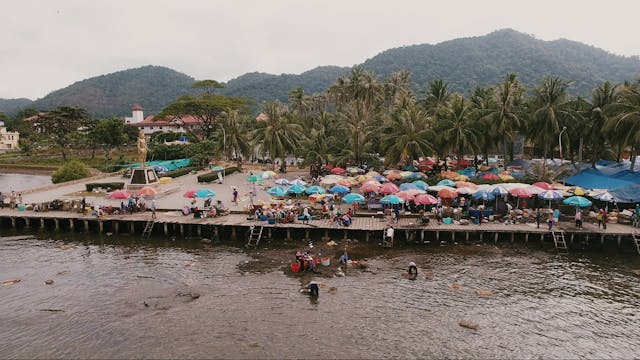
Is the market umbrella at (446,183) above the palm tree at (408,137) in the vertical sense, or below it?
below

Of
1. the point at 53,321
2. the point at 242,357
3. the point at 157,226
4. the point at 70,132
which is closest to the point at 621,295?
the point at 242,357

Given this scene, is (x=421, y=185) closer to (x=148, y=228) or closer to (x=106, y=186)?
(x=148, y=228)

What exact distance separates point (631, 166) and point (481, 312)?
113ft

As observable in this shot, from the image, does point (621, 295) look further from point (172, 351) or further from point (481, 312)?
point (172, 351)

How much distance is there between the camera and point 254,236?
36500 mm

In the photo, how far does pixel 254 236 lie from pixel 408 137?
24436 mm

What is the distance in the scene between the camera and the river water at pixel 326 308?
20.0m

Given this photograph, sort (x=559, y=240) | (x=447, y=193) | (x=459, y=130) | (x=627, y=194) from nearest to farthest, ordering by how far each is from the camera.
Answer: (x=559, y=240) < (x=627, y=194) < (x=447, y=193) < (x=459, y=130)

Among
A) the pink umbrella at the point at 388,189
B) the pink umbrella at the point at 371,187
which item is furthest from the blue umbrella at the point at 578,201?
the pink umbrella at the point at 371,187

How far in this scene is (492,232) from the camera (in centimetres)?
3466

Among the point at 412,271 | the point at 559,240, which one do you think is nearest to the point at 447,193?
the point at 559,240

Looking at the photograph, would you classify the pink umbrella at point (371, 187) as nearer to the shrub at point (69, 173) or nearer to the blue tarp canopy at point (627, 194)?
the blue tarp canopy at point (627, 194)

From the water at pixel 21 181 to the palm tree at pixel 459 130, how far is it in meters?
64.3

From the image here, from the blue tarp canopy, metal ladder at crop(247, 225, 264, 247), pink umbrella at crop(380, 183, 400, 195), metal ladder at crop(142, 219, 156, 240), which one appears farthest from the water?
the blue tarp canopy
